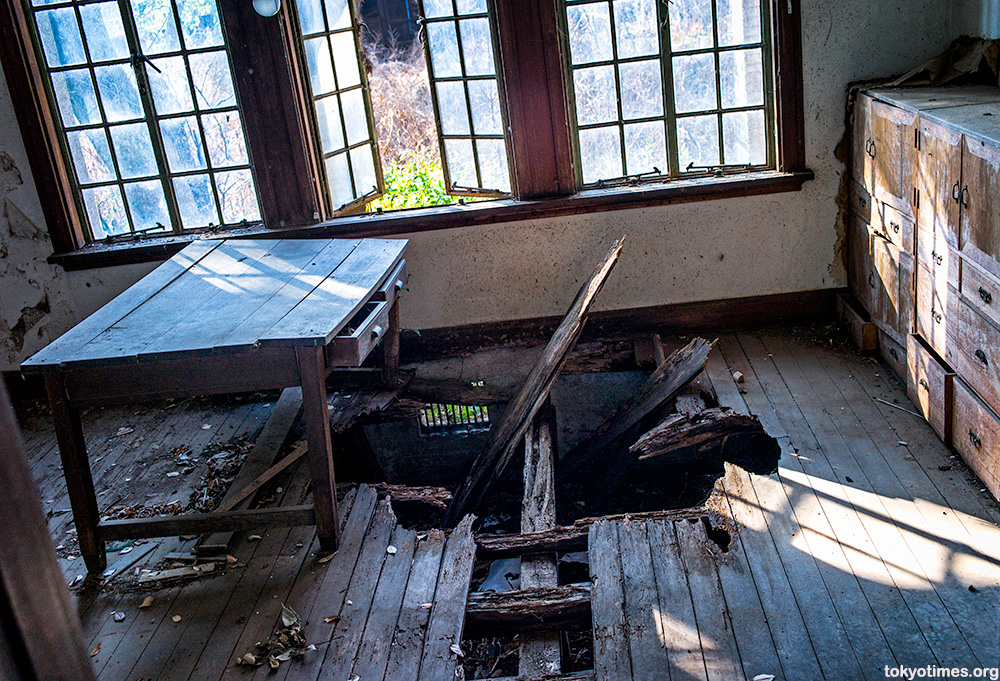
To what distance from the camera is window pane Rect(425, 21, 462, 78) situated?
16.2 ft

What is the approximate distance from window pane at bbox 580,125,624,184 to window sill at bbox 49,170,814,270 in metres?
0.13

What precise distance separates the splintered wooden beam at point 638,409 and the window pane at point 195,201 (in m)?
2.68

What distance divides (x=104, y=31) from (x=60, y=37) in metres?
0.26

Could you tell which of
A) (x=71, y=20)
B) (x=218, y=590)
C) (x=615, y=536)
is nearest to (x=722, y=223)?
(x=615, y=536)

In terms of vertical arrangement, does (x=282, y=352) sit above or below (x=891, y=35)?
below

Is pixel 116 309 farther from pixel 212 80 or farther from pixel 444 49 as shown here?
pixel 444 49

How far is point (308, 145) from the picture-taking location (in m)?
4.98

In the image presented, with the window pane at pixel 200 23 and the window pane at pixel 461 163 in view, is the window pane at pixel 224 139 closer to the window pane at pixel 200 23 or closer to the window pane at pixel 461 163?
the window pane at pixel 200 23

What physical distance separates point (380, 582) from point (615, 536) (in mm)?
930

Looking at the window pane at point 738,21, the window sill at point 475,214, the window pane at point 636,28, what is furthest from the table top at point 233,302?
the window pane at point 738,21

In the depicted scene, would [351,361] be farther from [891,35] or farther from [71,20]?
[891,35]

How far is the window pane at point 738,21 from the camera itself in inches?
188

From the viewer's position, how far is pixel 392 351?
4.86m

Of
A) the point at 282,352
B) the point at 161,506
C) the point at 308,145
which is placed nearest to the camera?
the point at 282,352
